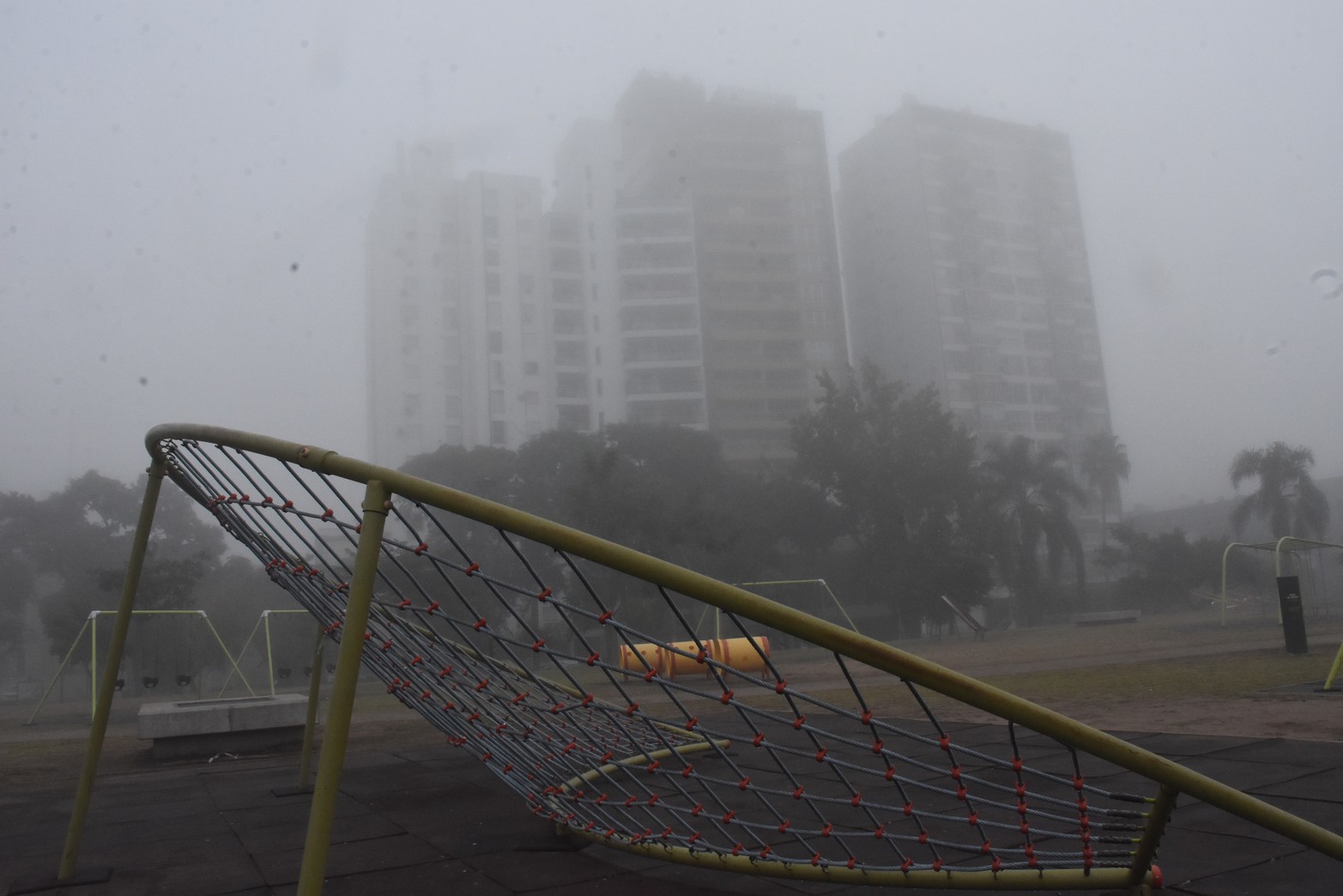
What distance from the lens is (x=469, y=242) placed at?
192ft

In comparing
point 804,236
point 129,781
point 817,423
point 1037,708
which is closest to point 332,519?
point 1037,708

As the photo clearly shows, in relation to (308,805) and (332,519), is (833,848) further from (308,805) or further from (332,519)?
(308,805)

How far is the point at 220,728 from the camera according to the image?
290 inches

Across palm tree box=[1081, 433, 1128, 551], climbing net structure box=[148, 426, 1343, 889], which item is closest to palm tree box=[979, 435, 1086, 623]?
palm tree box=[1081, 433, 1128, 551]

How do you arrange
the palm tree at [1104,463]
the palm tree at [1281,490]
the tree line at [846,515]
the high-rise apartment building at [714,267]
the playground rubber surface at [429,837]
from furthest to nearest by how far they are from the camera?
the high-rise apartment building at [714,267], the palm tree at [1104,463], the palm tree at [1281,490], the tree line at [846,515], the playground rubber surface at [429,837]

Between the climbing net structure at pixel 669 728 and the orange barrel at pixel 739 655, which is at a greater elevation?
the climbing net structure at pixel 669 728

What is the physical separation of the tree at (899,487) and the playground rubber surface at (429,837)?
94.4 feet

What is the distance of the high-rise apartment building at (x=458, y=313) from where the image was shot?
175 feet

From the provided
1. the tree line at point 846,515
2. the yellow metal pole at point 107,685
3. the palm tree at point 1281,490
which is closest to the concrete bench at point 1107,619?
the tree line at point 846,515

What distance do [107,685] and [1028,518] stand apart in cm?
4160

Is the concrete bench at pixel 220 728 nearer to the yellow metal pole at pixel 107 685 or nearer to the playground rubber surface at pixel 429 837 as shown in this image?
the playground rubber surface at pixel 429 837

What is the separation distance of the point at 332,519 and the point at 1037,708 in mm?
1741

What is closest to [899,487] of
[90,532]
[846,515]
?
[846,515]

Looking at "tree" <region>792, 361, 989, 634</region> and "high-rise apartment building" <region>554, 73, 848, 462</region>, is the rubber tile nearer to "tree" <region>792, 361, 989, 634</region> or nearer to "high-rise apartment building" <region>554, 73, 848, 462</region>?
"tree" <region>792, 361, 989, 634</region>
